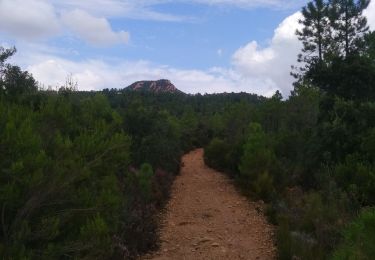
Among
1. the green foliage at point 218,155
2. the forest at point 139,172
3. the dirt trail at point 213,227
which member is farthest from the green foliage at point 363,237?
the green foliage at point 218,155

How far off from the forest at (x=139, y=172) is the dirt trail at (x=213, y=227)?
16.0 inches

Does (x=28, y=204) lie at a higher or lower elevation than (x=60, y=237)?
higher

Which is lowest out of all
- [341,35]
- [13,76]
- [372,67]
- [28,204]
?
[28,204]

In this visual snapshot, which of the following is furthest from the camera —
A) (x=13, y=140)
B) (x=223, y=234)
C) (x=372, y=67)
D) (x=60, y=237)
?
(x=372, y=67)

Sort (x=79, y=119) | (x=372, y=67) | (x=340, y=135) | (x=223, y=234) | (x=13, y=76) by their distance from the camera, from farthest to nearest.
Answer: (x=372, y=67) < (x=13, y=76) < (x=340, y=135) < (x=223, y=234) < (x=79, y=119)

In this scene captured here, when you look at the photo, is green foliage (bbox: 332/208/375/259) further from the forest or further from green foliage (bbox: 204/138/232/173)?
green foliage (bbox: 204/138/232/173)

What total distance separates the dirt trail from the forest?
41cm

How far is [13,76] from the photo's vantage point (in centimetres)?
1708

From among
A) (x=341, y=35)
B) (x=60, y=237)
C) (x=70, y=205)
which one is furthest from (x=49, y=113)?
(x=341, y=35)

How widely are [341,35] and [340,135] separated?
703 inches

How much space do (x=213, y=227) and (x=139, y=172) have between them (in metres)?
2.13

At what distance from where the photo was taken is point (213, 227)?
10.4m

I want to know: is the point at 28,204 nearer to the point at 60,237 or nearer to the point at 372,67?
the point at 60,237

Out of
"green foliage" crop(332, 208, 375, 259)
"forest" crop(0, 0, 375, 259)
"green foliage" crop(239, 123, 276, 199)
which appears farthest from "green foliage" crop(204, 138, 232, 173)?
"green foliage" crop(332, 208, 375, 259)
